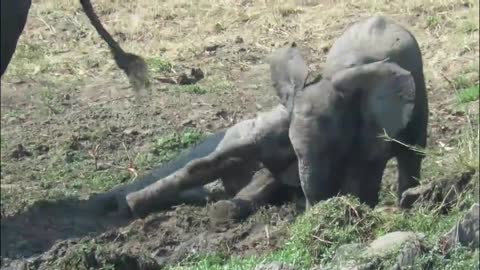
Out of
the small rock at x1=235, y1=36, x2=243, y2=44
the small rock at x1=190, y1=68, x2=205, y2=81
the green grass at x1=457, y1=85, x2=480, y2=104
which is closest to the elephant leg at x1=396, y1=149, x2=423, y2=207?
the green grass at x1=457, y1=85, x2=480, y2=104

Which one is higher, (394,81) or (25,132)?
(394,81)

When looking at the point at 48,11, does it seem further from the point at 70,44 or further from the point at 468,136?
the point at 468,136

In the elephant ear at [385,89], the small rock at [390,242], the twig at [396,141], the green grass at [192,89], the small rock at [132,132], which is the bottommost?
the small rock at [132,132]

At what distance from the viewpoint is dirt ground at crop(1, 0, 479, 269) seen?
8.66 m

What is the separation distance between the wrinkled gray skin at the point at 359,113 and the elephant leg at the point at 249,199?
523mm

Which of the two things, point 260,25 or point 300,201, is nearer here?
point 300,201

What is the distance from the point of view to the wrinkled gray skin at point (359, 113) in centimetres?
774

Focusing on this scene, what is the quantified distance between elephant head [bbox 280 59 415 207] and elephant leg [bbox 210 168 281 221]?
0.54 m

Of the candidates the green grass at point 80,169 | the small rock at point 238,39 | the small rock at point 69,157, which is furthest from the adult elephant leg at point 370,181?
the small rock at point 238,39

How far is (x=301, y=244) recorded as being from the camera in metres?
7.35

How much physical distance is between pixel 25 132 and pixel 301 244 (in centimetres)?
402

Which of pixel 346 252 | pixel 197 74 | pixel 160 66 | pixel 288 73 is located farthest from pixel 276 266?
pixel 160 66

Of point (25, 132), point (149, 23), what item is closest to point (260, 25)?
point (149, 23)

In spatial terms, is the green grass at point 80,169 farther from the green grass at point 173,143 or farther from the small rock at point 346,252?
the small rock at point 346,252
